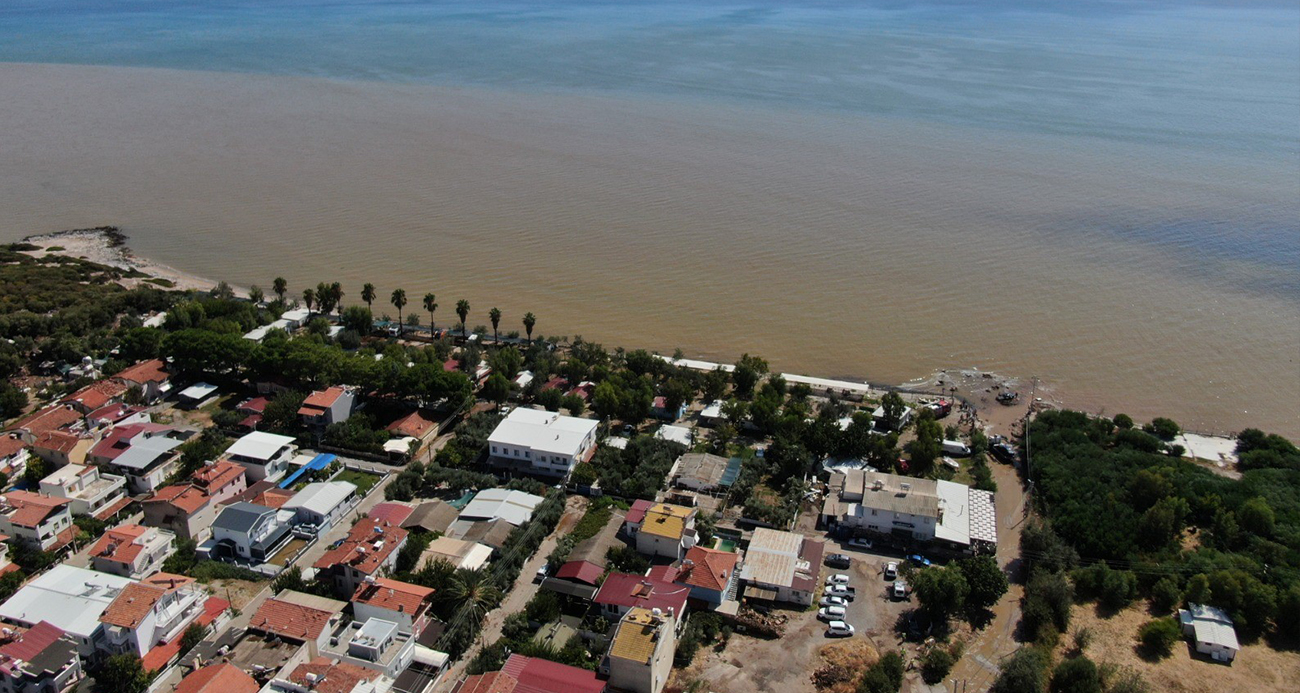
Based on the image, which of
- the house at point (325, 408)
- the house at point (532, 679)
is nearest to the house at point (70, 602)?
the house at point (532, 679)

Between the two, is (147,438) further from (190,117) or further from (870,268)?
(190,117)

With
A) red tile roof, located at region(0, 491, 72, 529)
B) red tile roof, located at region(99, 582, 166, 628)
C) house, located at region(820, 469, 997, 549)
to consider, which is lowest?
house, located at region(820, 469, 997, 549)

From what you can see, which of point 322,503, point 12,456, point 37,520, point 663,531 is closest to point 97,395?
point 12,456

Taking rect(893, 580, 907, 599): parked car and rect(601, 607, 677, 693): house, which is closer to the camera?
rect(601, 607, 677, 693): house

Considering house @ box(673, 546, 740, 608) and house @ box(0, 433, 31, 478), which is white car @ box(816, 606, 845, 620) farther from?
house @ box(0, 433, 31, 478)

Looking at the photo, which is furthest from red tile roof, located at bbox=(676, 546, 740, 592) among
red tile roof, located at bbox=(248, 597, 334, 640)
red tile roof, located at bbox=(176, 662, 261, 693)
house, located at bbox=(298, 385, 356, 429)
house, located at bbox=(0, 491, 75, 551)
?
house, located at bbox=(0, 491, 75, 551)

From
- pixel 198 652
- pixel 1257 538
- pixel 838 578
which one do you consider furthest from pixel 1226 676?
pixel 198 652
